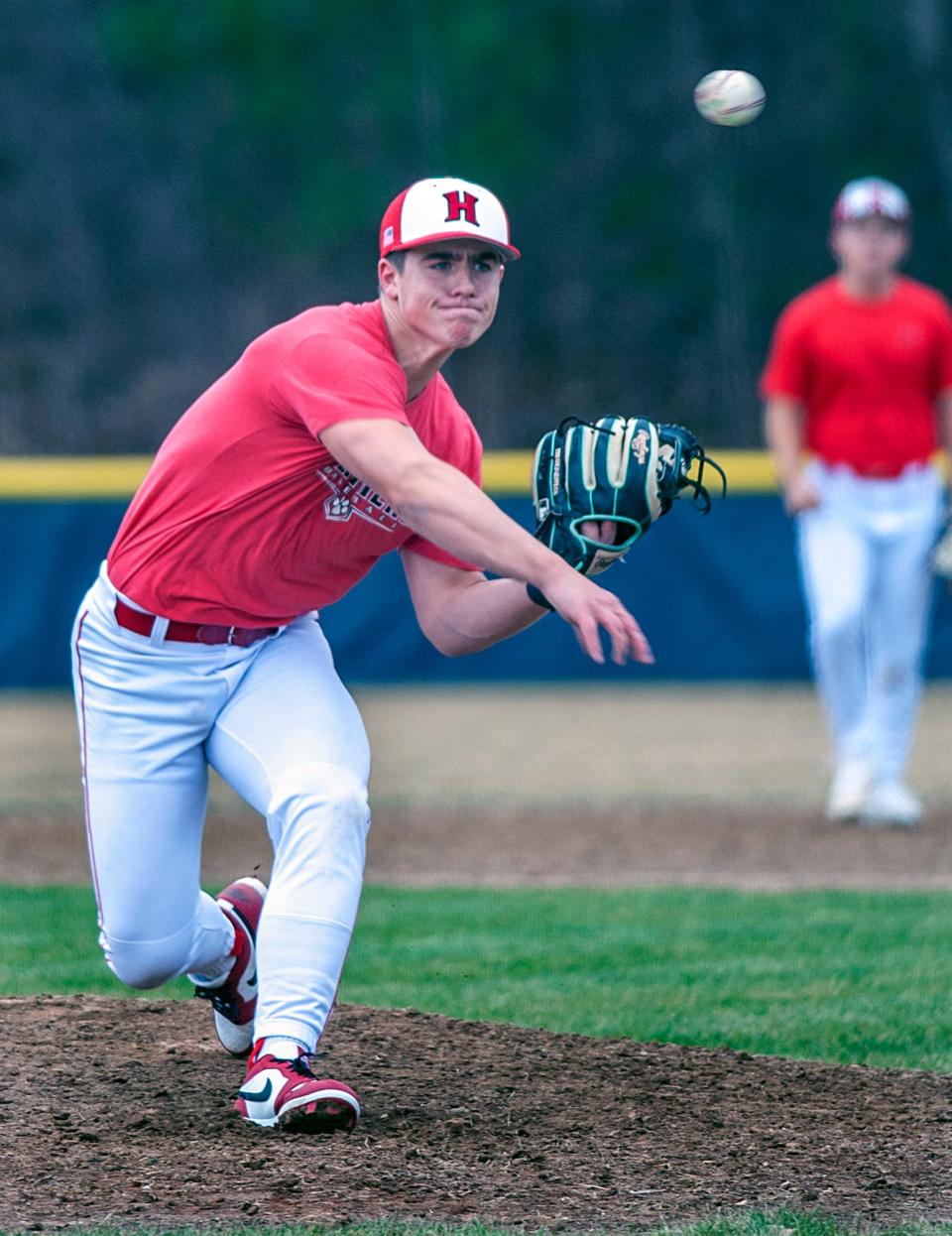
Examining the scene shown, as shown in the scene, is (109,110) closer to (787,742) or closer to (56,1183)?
(787,742)

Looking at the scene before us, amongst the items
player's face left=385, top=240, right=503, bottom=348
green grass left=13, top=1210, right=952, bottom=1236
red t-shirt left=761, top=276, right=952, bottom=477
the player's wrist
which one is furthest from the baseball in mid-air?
green grass left=13, top=1210, right=952, bottom=1236

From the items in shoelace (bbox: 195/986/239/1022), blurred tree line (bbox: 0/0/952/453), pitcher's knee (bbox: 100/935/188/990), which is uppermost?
blurred tree line (bbox: 0/0/952/453)

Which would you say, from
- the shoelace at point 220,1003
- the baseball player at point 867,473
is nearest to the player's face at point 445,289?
the shoelace at point 220,1003

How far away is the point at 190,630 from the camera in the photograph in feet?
13.8

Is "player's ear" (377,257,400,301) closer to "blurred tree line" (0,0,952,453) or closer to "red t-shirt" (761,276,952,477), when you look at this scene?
"red t-shirt" (761,276,952,477)

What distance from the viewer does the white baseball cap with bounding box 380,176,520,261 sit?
3.96 metres

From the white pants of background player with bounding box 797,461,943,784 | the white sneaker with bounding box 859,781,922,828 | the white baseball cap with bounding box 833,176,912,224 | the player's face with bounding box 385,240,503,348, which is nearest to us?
the player's face with bounding box 385,240,503,348

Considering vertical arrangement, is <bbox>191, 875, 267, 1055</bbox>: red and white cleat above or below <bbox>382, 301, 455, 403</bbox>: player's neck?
below

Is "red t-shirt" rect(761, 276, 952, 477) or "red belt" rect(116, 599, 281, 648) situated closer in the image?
"red belt" rect(116, 599, 281, 648)

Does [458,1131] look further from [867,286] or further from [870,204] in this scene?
[867,286]

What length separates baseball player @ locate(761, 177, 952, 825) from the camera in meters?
8.27

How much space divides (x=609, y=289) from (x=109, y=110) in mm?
7844

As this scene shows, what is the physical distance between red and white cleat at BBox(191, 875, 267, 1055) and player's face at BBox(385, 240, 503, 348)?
4.55 ft

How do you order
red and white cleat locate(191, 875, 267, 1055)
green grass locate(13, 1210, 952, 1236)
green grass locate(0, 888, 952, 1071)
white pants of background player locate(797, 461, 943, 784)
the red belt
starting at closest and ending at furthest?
green grass locate(13, 1210, 952, 1236)
the red belt
red and white cleat locate(191, 875, 267, 1055)
green grass locate(0, 888, 952, 1071)
white pants of background player locate(797, 461, 943, 784)
